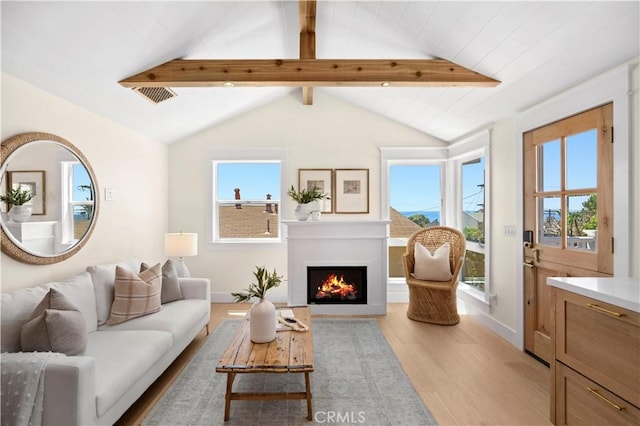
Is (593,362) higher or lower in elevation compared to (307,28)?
lower

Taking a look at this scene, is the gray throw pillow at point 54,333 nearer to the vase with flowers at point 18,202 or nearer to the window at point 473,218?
the vase with flowers at point 18,202

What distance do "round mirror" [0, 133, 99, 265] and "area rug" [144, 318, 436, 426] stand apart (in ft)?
4.75

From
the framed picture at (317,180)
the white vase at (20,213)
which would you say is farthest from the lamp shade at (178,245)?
the framed picture at (317,180)

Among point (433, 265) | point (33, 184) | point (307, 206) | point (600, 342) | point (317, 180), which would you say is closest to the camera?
point (600, 342)

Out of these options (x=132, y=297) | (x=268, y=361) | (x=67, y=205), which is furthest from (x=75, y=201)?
(x=268, y=361)

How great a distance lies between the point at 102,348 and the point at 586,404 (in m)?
2.92

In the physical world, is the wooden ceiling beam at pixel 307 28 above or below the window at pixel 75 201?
above

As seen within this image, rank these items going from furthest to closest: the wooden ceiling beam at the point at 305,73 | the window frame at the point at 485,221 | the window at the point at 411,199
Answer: the window at the point at 411,199 → the window frame at the point at 485,221 → the wooden ceiling beam at the point at 305,73

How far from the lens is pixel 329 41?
3436mm

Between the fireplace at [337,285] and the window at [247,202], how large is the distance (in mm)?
928

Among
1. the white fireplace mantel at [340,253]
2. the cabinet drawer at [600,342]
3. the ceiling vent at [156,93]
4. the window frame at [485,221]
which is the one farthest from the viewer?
the white fireplace mantel at [340,253]

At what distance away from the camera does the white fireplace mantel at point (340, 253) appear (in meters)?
4.26

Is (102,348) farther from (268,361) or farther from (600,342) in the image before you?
(600,342)

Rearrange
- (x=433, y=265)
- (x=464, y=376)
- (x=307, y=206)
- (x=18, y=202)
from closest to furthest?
(x=18, y=202) → (x=464, y=376) → (x=433, y=265) → (x=307, y=206)
